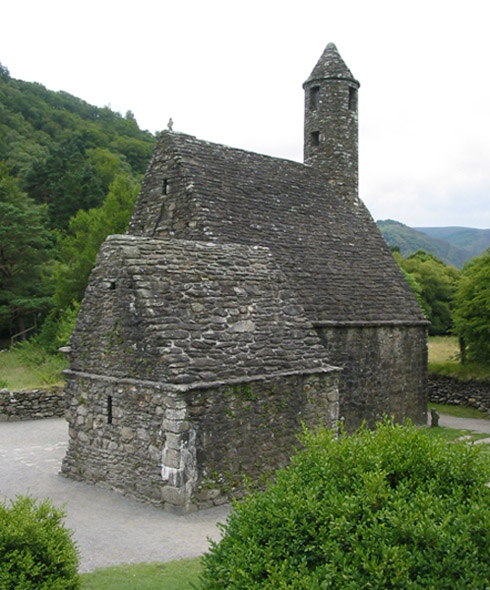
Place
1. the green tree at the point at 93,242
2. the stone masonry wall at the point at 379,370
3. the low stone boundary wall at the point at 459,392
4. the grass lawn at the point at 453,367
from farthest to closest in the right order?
the green tree at the point at 93,242
the grass lawn at the point at 453,367
the low stone boundary wall at the point at 459,392
the stone masonry wall at the point at 379,370

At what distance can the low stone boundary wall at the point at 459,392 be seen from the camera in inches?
906

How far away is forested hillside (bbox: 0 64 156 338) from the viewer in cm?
2953

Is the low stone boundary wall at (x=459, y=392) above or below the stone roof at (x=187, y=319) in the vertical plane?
below

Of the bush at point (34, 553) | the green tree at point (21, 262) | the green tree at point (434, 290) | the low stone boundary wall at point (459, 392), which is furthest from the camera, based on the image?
the green tree at point (434, 290)

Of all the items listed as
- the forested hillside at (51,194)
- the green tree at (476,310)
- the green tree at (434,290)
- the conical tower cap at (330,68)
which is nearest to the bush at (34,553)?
the conical tower cap at (330,68)

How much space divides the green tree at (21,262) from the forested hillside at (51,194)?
56 millimetres

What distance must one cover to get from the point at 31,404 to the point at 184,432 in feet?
37.9

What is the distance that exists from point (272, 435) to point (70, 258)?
84.5 ft

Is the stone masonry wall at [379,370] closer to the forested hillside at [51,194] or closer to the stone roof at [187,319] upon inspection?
the stone roof at [187,319]

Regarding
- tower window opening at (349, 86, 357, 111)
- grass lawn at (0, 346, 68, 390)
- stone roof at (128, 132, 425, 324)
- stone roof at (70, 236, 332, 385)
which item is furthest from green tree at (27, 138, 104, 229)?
stone roof at (70, 236, 332, 385)

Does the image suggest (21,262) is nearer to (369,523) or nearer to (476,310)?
(476,310)

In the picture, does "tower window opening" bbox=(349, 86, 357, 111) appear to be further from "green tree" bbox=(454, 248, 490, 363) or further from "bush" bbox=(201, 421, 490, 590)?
"bush" bbox=(201, 421, 490, 590)

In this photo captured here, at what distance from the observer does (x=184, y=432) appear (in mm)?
10070

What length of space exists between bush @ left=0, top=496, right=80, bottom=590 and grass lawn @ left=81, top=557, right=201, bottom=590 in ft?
4.97
